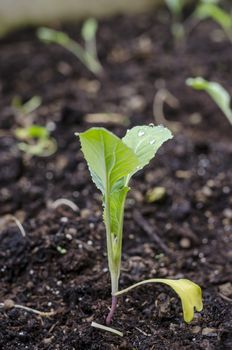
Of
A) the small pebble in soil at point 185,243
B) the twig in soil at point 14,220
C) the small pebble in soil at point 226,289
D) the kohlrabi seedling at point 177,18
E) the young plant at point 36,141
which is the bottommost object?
the small pebble in soil at point 226,289

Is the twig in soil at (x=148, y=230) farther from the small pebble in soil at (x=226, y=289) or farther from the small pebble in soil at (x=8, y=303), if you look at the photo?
the small pebble in soil at (x=8, y=303)

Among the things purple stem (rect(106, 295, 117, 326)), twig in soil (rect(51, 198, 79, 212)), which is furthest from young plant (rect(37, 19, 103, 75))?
purple stem (rect(106, 295, 117, 326))

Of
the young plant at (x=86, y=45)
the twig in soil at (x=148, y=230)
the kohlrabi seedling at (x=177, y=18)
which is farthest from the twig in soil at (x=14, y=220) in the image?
the kohlrabi seedling at (x=177, y=18)

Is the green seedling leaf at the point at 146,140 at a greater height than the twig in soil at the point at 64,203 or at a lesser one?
greater

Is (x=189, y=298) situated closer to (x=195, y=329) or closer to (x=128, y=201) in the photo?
(x=195, y=329)

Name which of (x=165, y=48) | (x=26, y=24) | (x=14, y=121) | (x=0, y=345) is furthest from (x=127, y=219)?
(x=26, y=24)

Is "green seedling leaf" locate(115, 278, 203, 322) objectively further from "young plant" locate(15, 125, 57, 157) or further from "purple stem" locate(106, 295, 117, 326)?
"young plant" locate(15, 125, 57, 157)
